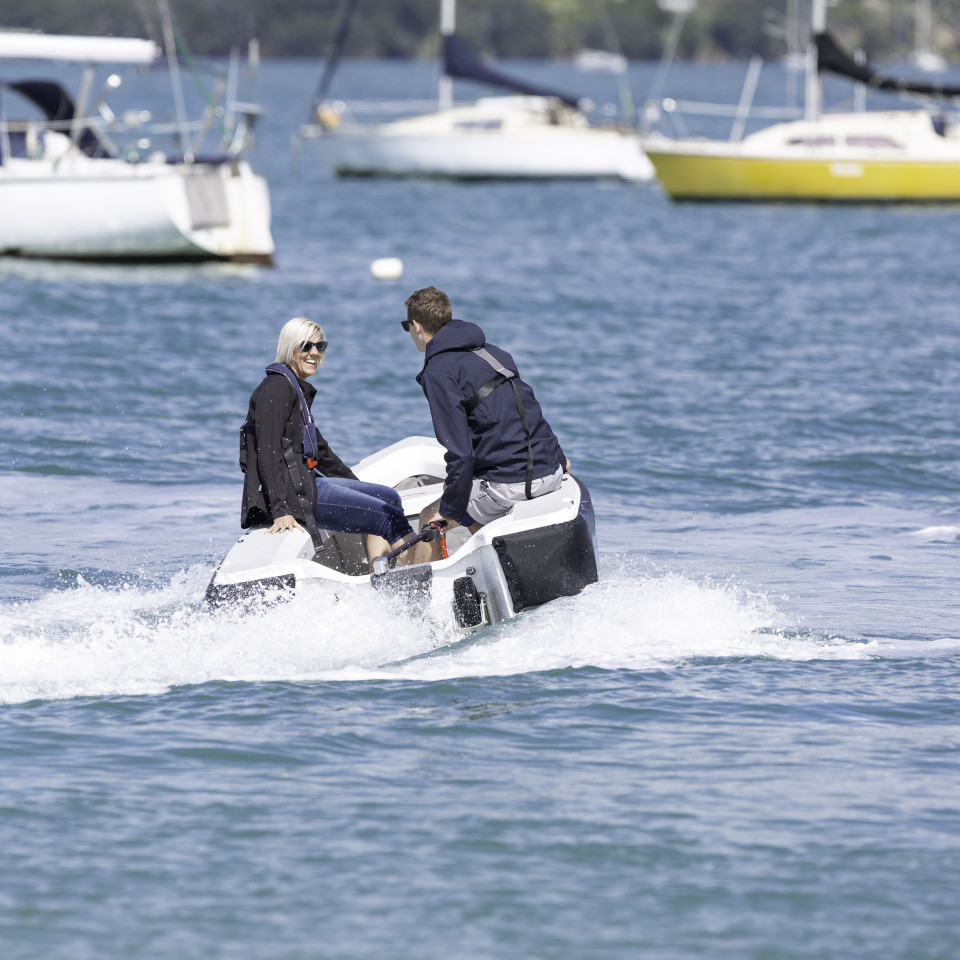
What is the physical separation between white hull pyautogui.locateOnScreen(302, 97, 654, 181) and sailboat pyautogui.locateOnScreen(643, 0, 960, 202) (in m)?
8.73

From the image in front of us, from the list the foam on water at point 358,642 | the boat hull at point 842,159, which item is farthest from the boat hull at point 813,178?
the foam on water at point 358,642

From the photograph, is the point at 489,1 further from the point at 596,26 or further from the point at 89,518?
the point at 89,518

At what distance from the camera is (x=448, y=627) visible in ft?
25.6

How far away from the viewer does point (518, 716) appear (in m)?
7.09

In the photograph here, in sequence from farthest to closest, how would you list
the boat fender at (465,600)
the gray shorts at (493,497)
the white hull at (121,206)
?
the white hull at (121,206), the gray shorts at (493,497), the boat fender at (465,600)

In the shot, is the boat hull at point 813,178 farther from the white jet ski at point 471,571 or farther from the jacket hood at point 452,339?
the jacket hood at point 452,339

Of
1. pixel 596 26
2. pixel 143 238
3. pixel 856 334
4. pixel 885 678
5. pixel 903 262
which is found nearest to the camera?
pixel 885 678

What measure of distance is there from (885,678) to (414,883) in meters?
2.84

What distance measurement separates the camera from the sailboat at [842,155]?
3741cm

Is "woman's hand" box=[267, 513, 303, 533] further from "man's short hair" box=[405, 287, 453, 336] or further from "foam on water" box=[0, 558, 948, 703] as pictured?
"man's short hair" box=[405, 287, 453, 336]

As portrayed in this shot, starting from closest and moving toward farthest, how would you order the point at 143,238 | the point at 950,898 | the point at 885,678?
the point at 950,898 → the point at 885,678 → the point at 143,238

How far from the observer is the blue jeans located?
311 inches

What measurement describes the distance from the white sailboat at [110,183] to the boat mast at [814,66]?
17.0 meters

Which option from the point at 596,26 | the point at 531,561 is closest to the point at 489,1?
the point at 596,26
